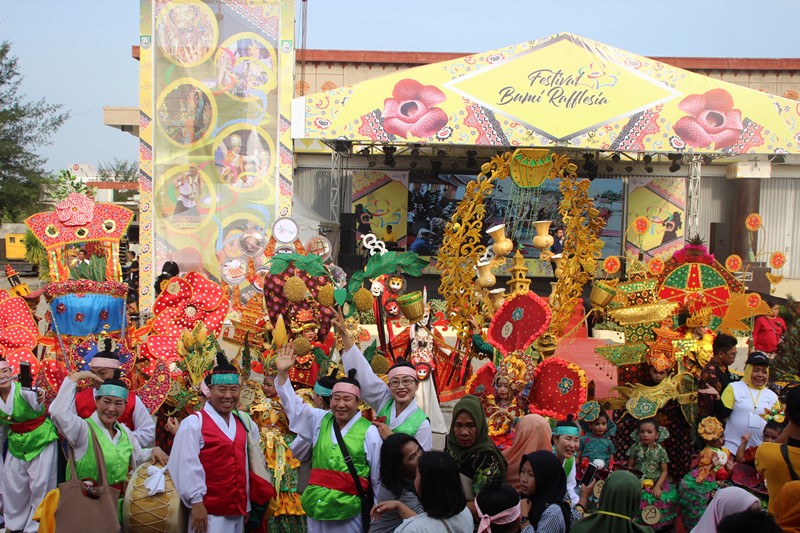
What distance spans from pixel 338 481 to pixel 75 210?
15.0ft

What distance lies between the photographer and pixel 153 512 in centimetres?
412

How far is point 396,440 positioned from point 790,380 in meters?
3.38

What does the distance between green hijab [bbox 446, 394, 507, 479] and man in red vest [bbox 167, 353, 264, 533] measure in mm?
1113

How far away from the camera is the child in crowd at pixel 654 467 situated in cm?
489

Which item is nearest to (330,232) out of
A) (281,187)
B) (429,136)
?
(281,187)

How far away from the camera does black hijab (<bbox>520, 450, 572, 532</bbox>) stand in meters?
3.51

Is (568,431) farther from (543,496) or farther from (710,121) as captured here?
(710,121)

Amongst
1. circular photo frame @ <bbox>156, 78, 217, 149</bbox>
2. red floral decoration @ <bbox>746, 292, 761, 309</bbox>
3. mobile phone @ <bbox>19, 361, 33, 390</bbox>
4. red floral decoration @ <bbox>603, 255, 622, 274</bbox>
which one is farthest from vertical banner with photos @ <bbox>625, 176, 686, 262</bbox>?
mobile phone @ <bbox>19, 361, 33, 390</bbox>

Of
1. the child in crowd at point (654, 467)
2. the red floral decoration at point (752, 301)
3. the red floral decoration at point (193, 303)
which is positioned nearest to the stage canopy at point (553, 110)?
the red floral decoration at point (193, 303)

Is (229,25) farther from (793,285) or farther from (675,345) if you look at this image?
(793,285)

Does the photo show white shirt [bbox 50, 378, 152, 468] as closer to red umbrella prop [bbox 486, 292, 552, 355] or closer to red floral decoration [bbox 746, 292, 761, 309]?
red umbrella prop [bbox 486, 292, 552, 355]

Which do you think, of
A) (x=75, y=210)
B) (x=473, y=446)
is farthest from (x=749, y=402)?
(x=75, y=210)

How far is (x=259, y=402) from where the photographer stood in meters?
5.39

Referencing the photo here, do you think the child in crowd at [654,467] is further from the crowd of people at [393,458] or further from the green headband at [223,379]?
the green headband at [223,379]
